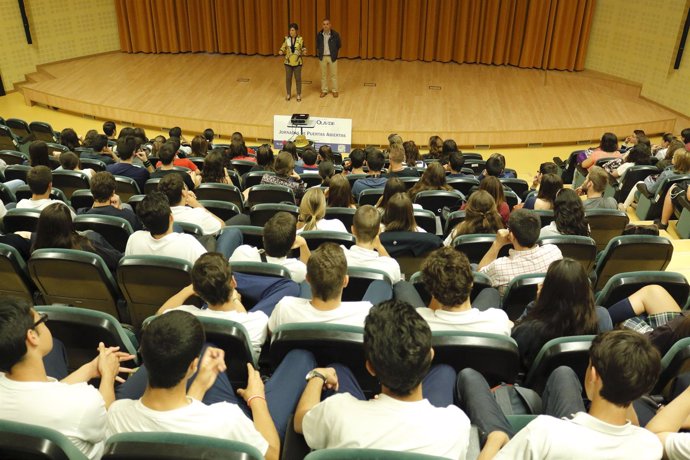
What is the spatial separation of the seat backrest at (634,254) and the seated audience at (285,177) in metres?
2.92

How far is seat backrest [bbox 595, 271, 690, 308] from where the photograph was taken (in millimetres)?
3154

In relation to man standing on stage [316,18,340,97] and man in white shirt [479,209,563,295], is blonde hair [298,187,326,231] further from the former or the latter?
man standing on stage [316,18,340,97]

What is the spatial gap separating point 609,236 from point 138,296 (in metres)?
3.63

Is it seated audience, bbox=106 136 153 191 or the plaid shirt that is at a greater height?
the plaid shirt

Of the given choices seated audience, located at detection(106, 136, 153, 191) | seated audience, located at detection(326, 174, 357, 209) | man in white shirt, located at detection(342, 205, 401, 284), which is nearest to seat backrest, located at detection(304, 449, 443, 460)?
man in white shirt, located at detection(342, 205, 401, 284)

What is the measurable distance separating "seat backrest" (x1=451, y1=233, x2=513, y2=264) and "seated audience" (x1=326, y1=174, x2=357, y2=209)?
1.24 metres

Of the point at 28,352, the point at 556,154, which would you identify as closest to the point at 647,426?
the point at 28,352

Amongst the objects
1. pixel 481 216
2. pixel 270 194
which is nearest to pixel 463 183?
pixel 481 216

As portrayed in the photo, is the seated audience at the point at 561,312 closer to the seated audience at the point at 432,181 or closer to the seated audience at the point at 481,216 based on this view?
the seated audience at the point at 481,216

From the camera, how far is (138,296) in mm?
3387

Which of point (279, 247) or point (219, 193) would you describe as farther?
point (219, 193)

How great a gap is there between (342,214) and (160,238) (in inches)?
61.9

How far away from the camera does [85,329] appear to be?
8.43ft

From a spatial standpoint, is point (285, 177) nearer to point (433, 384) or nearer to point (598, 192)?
point (598, 192)
